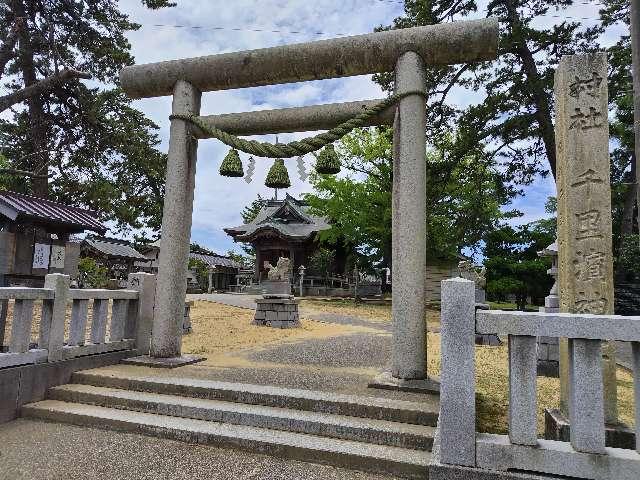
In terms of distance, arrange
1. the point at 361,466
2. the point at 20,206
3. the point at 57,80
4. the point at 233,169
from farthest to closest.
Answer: the point at 57,80, the point at 20,206, the point at 233,169, the point at 361,466

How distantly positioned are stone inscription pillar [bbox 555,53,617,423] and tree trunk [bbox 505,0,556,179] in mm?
12753

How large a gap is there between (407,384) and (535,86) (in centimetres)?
1441

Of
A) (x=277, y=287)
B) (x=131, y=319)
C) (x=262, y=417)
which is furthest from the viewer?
(x=277, y=287)

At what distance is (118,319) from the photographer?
595 cm

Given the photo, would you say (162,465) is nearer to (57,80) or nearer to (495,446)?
(495,446)

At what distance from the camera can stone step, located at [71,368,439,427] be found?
381 cm

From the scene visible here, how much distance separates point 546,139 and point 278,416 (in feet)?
52.9

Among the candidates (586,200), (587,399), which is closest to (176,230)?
(586,200)

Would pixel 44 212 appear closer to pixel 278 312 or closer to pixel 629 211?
pixel 278 312

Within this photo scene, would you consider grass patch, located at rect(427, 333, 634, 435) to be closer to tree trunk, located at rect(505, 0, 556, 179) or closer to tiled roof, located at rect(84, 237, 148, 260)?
tree trunk, located at rect(505, 0, 556, 179)

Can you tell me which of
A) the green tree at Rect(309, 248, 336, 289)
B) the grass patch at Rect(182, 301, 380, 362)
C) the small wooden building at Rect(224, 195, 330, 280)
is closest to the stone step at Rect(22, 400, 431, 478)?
the grass patch at Rect(182, 301, 380, 362)

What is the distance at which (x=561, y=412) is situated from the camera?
3561 mm

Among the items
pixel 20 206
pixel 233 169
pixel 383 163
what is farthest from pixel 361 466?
pixel 383 163

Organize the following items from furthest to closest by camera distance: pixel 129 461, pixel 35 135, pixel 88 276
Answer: pixel 88 276, pixel 35 135, pixel 129 461
